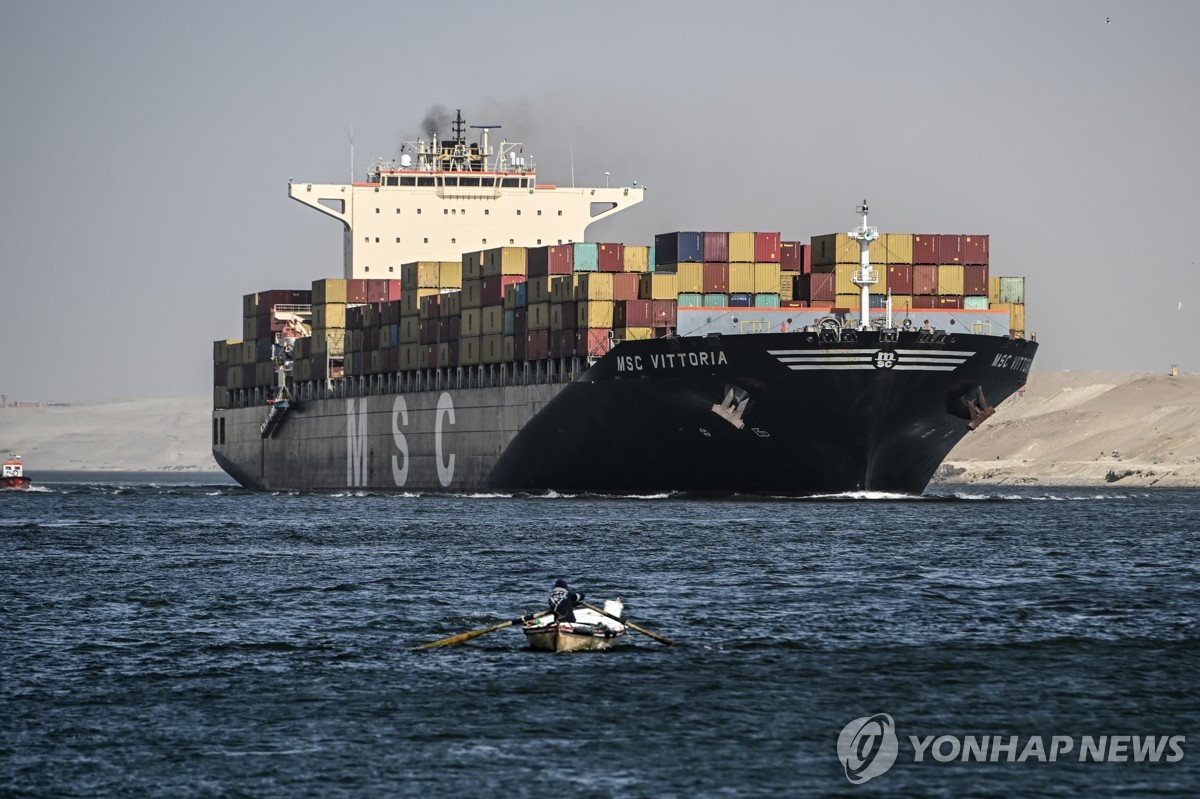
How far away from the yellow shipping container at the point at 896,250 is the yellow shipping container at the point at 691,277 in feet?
24.9

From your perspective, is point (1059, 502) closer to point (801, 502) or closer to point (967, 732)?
point (801, 502)

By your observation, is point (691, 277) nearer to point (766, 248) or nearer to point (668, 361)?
point (766, 248)

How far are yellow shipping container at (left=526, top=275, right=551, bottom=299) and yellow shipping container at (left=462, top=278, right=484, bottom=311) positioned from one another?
5.47m

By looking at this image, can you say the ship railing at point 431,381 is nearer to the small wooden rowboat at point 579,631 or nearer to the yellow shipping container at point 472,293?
the yellow shipping container at point 472,293

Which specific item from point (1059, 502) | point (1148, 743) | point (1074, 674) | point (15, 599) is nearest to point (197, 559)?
point (15, 599)

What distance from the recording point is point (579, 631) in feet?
105

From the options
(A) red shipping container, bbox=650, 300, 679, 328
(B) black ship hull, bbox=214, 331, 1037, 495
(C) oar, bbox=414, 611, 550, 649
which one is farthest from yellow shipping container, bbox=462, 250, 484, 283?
(C) oar, bbox=414, 611, 550, 649

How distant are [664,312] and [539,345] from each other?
768 centimetres

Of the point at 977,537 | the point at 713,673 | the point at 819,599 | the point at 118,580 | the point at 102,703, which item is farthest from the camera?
the point at 977,537

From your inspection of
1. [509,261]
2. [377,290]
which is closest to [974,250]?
[509,261]

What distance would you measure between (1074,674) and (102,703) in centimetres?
1551

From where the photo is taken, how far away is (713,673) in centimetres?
2967

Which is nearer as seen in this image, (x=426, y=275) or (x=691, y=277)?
(x=691, y=277)

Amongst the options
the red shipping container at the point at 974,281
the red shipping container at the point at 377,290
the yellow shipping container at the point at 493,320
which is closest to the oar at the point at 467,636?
the red shipping container at the point at 974,281
